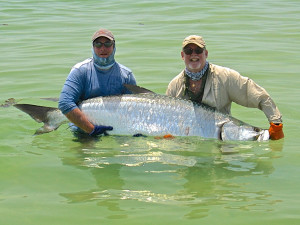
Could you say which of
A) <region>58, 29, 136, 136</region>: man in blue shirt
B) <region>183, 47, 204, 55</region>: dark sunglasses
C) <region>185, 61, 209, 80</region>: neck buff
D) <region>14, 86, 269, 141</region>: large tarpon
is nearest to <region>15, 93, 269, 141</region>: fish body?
<region>14, 86, 269, 141</region>: large tarpon

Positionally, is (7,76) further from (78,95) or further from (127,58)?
(78,95)

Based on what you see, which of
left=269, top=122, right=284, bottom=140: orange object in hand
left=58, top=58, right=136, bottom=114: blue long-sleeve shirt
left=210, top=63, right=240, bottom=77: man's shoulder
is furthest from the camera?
left=58, top=58, right=136, bottom=114: blue long-sleeve shirt

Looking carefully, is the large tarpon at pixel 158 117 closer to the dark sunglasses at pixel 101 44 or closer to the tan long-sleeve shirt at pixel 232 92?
the tan long-sleeve shirt at pixel 232 92

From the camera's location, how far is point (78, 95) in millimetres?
6316

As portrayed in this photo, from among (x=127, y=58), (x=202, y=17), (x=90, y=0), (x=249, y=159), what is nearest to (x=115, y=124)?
(x=249, y=159)

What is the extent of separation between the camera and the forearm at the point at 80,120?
6.14 meters

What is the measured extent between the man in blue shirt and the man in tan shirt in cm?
69

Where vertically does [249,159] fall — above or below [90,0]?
below

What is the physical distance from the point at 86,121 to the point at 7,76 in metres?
4.57

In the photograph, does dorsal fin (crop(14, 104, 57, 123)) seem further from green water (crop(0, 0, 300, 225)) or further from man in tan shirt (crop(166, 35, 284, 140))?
man in tan shirt (crop(166, 35, 284, 140))

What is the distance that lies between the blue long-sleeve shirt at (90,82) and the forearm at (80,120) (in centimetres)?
6

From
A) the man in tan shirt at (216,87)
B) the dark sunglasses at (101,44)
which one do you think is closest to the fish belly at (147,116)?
the man in tan shirt at (216,87)

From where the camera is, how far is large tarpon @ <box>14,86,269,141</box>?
5.97 metres

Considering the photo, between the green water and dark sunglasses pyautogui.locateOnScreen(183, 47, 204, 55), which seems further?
dark sunglasses pyautogui.locateOnScreen(183, 47, 204, 55)
